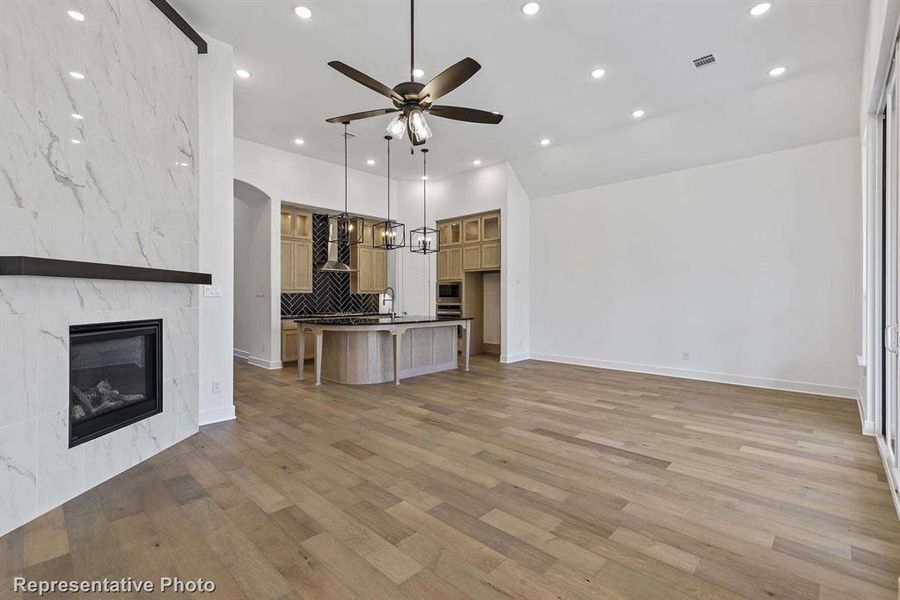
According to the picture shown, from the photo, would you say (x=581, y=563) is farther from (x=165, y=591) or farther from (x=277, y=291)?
(x=277, y=291)

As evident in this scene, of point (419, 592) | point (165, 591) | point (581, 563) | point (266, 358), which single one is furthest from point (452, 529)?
point (266, 358)

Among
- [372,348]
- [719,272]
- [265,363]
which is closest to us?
[372,348]

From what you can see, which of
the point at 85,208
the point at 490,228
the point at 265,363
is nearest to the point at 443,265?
the point at 490,228

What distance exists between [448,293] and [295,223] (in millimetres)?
3284

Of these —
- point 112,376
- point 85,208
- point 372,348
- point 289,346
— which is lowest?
point 289,346

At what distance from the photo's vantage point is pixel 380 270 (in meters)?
8.93

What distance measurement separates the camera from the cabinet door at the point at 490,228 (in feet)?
26.0

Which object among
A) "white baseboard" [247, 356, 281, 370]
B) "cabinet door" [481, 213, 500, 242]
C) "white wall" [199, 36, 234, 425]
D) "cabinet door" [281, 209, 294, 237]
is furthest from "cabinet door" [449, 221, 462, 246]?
"white wall" [199, 36, 234, 425]

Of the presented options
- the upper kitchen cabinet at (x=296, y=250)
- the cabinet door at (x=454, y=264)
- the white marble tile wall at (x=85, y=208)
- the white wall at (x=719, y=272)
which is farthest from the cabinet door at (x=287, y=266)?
the white wall at (x=719, y=272)

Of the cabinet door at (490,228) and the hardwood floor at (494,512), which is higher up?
the cabinet door at (490,228)

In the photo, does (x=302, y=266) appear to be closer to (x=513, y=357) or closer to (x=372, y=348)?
(x=372, y=348)

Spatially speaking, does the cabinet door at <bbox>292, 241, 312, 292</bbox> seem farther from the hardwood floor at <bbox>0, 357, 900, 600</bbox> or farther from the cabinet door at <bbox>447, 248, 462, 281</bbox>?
the hardwood floor at <bbox>0, 357, 900, 600</bbox>

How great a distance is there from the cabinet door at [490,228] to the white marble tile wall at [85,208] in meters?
5.33

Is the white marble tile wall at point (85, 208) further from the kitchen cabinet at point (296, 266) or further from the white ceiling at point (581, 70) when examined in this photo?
the kitchen cabinet at point (296, 266)
